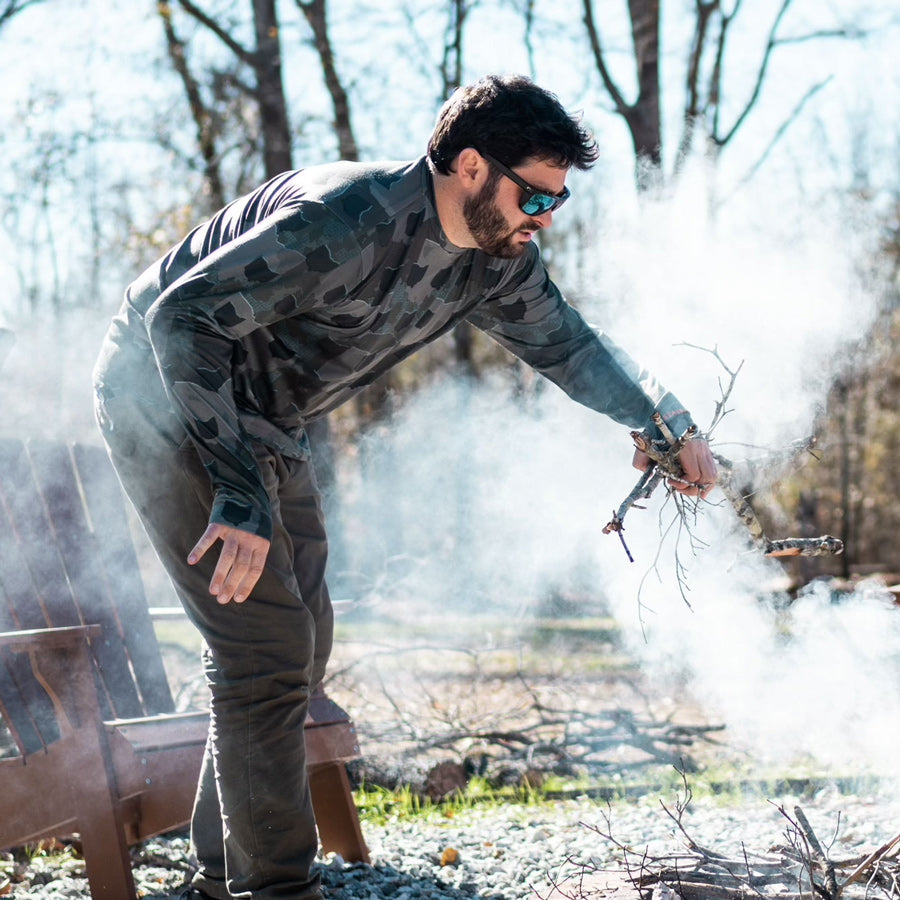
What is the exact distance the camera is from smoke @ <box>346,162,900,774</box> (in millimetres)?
4125

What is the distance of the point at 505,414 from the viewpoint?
306 inches

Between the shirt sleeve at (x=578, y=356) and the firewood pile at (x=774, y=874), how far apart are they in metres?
1.13

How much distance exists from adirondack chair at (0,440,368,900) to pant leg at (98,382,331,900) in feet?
1.46

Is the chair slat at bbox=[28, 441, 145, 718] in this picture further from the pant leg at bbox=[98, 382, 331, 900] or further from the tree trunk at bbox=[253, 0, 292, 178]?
the tree trunk at bbox=[253, 0, 292, 178]

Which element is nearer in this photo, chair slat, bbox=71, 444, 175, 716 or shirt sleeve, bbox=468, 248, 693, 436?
shirt sleeve, bbox=468, 248, 693, 436

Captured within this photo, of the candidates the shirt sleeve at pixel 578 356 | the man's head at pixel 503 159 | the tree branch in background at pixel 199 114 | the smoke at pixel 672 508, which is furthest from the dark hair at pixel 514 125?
the tree branch in background at pixel 199 114

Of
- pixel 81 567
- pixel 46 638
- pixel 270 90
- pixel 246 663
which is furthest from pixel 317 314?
pixel 270 90

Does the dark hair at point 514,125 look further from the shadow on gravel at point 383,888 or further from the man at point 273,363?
the shadow on gravel at point 383,888

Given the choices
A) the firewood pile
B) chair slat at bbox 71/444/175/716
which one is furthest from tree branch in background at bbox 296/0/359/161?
the firewood pile

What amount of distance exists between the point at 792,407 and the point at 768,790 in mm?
2484

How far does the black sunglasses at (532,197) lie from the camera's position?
7.34 ft

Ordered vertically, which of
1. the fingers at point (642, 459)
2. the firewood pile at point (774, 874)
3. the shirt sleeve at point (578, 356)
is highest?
the shirt sleeve at point (578, 356)

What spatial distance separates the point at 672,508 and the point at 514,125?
2852 millimetres

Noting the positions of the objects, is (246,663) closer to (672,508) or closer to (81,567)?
(81,567)
